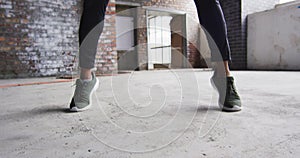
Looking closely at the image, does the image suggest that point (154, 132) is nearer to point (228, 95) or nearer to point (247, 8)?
point (228, 95)

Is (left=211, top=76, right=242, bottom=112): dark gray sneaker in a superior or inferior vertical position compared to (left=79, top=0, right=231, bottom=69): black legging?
inferior

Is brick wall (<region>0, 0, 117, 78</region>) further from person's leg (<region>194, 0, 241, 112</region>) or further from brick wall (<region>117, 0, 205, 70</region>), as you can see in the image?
person's leg (<region>194, 0, 241, 112</region>)

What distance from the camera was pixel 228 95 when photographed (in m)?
0.87

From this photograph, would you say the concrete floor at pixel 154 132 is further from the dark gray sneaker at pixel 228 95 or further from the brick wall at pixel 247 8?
the brick wall at pixel 247 8

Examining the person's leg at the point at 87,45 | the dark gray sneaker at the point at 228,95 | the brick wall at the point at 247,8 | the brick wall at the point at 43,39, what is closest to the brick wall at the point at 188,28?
the brick wall at the point at 247,8

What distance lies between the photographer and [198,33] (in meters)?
7.08

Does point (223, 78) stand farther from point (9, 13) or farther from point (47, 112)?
point (9, 13)

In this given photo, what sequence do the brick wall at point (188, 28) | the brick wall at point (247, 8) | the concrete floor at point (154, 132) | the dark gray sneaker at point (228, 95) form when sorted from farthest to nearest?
the brick wall at point (188, 28) < the brick wall at point (247, 8) < the dark gray sneaker at point (228, 95) < the concrete floor at point (154, 132)

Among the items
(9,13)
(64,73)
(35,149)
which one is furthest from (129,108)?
(9,13)

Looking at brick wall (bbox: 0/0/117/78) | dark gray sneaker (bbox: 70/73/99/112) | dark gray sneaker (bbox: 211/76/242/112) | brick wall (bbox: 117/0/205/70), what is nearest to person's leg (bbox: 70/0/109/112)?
dark gray sneaker (bbox: 70/73/99/112)

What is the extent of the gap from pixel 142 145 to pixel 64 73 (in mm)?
3449

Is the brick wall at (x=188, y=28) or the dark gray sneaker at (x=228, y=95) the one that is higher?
the brick wall at (x=188, y=28)

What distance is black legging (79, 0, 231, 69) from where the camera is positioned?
0.91m

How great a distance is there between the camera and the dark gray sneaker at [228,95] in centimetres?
85
